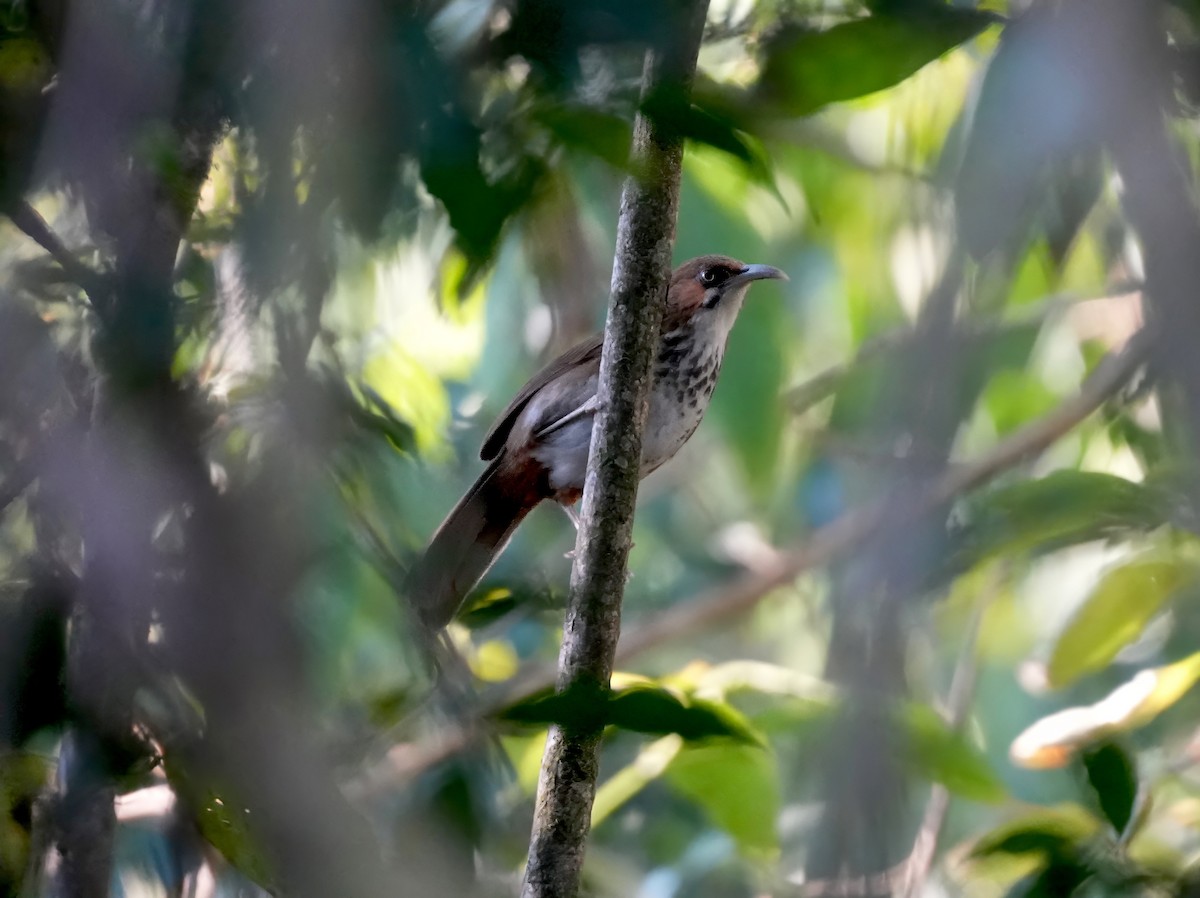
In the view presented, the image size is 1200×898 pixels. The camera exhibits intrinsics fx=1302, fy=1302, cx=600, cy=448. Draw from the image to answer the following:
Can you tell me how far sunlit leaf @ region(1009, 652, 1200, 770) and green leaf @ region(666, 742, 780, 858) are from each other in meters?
0.55

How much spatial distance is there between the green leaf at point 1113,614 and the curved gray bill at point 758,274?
1504 millimetres

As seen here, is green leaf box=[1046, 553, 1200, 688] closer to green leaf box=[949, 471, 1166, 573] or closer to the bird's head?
green leaf box=[949, 471, 1166, 573]

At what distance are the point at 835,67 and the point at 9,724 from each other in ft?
3.79

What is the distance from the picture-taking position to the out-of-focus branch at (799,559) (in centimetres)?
236

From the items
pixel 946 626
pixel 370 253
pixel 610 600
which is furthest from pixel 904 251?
pixel 946 626

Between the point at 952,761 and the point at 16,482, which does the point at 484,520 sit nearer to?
the point at 952,761

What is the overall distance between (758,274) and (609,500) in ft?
5.70

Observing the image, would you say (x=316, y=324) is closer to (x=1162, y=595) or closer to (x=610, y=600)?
(x=610, y=600)

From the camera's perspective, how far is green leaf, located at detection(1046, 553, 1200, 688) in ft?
8.61

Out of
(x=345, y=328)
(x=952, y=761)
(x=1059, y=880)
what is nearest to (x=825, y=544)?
(x=952, y=761)

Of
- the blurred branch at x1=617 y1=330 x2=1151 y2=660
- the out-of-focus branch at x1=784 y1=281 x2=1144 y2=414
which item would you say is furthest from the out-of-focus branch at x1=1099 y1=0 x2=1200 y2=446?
the blurred branch at x1=617 y1=330 x2=1151 y2=660

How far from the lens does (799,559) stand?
4.57 metres

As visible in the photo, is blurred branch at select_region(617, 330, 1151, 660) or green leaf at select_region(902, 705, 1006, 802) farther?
blurred branch at select_region(617, 330, 1151, 660)

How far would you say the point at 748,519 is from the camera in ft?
17.2
